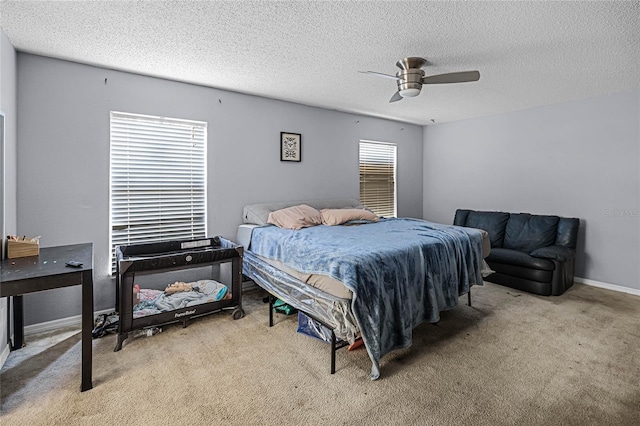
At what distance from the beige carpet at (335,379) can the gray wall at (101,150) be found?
0.92 metres

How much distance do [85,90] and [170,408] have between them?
2844mm

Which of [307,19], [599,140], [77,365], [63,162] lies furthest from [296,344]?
[599,140]

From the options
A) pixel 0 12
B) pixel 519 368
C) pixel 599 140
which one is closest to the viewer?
pixel 0 12

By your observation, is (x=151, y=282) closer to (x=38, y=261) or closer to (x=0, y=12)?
(x=38, y=261)

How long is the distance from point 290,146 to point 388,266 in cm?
258

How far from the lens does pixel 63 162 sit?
9.44 feet

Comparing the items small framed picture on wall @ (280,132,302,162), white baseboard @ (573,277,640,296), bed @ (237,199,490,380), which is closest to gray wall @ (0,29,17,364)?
bed @ (237,199,490,380)

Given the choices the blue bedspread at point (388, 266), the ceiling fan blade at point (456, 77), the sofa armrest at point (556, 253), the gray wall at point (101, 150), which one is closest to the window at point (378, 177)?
the gray wall at point (101, 150)

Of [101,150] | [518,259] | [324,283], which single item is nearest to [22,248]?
[101,150]

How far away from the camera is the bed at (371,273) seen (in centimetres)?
212

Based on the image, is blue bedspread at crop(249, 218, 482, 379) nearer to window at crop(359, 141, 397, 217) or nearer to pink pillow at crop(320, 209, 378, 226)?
pink pillow at crop(320, 209, 378, 226)

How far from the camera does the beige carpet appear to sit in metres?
1.80

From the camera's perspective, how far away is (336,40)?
8.12ft

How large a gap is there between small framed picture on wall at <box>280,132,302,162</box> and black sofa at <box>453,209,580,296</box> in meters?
2.91
